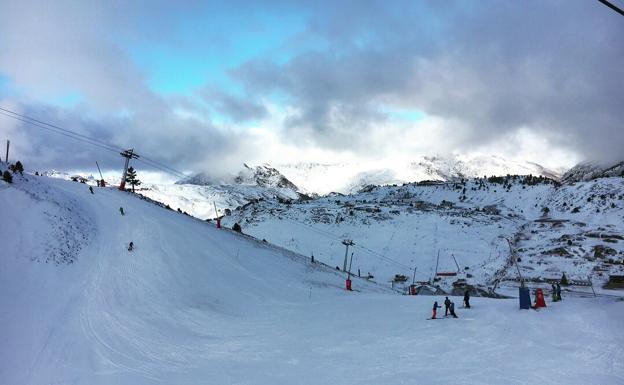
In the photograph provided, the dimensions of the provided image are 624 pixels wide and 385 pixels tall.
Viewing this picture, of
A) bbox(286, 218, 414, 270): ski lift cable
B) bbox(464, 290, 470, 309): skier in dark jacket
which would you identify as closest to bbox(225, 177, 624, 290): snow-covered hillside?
bbox(286, 218, 414, 270): ski lift cable

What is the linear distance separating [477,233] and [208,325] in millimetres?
82108

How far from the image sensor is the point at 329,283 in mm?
50469

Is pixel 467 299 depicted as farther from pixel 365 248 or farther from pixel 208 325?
pixel 365 248

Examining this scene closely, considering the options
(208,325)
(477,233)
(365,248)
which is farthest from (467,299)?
(477,233)

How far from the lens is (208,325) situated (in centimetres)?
2722

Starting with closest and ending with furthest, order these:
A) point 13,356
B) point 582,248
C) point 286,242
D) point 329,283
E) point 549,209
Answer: point 13,356, point 329,283, point 582,248, point 286,242, point 549,209

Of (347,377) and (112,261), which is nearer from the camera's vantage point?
(347,377)

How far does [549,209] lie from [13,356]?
134 meters

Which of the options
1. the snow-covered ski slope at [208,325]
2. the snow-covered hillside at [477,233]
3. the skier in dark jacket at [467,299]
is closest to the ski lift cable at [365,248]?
the snow-covered hillside at [477,233]

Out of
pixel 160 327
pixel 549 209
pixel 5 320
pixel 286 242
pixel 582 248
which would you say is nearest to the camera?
pixel 5 320

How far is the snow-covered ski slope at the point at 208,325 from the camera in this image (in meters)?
17.4

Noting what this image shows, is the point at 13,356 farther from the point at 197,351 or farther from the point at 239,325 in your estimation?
the point at 239,325

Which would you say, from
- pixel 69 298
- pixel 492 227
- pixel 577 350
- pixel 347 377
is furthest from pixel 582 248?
pixel 69 298

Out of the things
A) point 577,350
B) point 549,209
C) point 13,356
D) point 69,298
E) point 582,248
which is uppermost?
point 549,209
